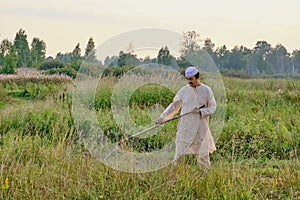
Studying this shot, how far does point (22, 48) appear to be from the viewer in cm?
3100

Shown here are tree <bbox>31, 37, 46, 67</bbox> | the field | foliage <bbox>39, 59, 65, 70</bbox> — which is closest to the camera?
the field

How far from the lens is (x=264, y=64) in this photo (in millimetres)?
43844

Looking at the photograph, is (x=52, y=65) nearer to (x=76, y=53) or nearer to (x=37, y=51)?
(x=76, y=53)

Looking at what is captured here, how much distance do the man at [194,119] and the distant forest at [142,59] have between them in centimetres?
37

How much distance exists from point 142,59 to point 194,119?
3.02 ft

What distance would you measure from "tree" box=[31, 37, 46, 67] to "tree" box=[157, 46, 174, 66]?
2574 cm

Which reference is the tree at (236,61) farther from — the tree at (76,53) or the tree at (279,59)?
the tree at (279,59)

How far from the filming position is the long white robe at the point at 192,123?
4.96 metres

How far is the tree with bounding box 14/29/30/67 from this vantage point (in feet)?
101

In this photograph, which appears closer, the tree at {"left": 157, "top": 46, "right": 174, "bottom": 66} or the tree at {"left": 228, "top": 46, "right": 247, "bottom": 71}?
the tree at {"left": 157, "top": 46, "right": 174, "bottom": 66}

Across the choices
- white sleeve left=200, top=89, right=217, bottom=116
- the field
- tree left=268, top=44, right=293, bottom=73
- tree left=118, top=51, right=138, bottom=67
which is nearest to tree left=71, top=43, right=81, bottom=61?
the field

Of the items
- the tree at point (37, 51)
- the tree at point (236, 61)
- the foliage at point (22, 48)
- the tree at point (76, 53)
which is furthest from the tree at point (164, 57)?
the tree at point (236, 61)

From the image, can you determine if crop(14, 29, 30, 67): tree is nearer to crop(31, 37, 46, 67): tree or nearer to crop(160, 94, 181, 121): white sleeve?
crop(31, 37, 46, 67): tree

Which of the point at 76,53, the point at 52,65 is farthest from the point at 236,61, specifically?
the point at 52,65
